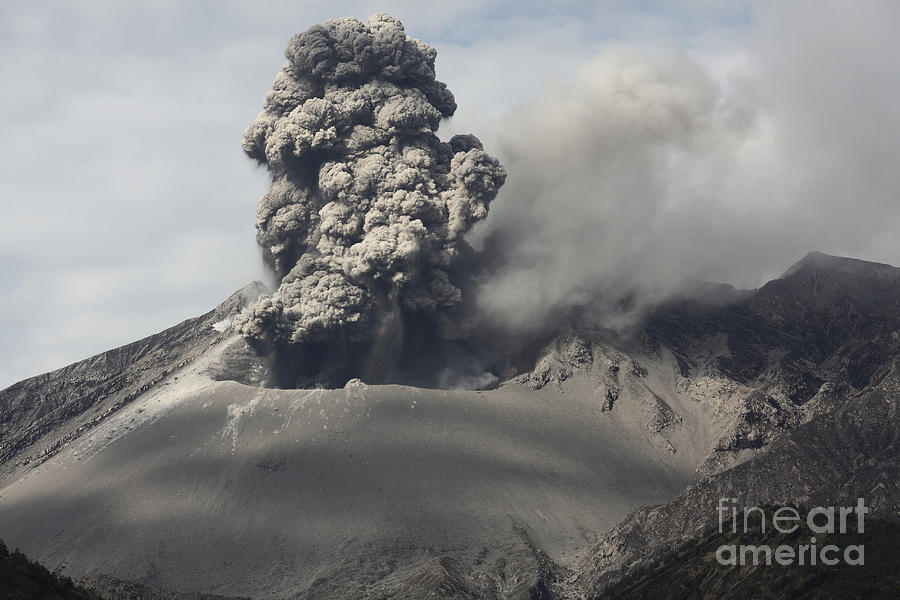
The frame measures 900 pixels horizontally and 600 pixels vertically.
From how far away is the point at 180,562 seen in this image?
80625 mm

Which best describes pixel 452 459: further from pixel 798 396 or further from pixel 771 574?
pixel 771 574

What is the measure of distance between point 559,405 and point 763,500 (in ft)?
63.3

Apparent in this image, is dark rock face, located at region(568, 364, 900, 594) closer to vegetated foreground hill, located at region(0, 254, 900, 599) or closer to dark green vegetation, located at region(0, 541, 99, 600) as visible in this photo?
vegetated foreground hill, located at region(0, 254, 900, 599)

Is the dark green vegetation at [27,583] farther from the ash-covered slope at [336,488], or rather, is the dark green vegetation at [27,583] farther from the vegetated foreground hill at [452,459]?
the ash-covered slope at [336,488]

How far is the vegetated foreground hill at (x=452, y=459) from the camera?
80.2 m

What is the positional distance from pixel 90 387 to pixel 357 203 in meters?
30.3

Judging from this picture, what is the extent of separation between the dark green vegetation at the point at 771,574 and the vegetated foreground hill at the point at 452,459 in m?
13.9

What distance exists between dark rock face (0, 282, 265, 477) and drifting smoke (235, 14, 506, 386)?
13.9 metres

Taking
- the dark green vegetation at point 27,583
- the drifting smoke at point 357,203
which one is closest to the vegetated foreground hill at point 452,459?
the drifting smoke at point 357,203

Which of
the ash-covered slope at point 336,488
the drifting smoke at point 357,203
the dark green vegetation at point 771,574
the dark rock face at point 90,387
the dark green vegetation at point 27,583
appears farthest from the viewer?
the dark rock face at point 90,387

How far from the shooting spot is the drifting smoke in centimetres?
9675

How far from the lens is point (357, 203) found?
98062 millimetres

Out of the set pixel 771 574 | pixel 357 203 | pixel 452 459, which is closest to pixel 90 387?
pixel 357 203

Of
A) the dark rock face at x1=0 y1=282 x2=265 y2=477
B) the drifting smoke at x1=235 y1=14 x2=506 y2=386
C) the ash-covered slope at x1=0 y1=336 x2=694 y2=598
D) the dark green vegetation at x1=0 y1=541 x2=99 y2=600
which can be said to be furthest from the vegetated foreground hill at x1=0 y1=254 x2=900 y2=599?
the dark green vegetation at x1=0 y1=541 x2=99 y2=600
